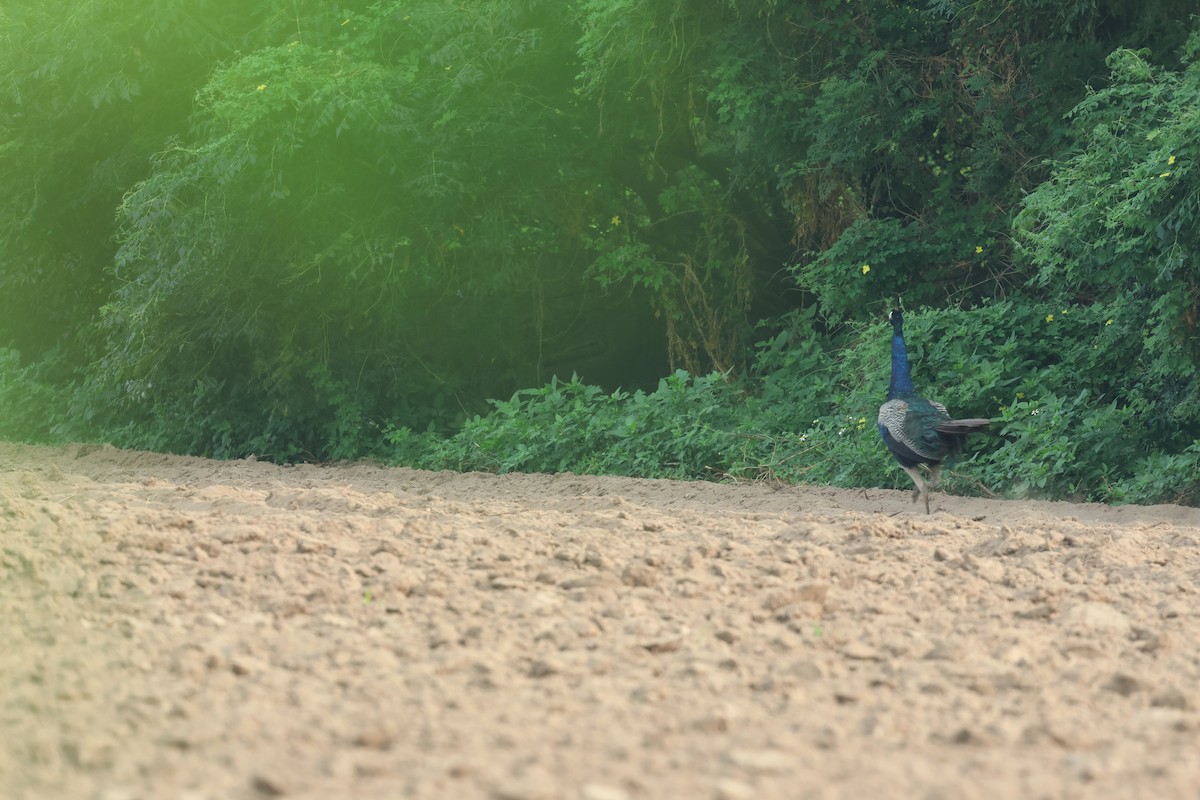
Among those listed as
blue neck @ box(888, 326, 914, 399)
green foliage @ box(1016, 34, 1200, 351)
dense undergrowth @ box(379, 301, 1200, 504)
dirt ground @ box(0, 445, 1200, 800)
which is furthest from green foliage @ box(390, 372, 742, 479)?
dirt ground @ box(0, 445, 1200, 800)

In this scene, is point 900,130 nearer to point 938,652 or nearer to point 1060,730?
point 938,652

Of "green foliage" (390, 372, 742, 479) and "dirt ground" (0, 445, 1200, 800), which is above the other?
"green foliage" (390, 372, 742, 479)

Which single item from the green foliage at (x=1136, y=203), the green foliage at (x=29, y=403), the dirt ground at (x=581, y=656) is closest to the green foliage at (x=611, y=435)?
the green foliage at (x=1136, y=203)

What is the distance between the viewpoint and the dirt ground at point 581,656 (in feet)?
10.8

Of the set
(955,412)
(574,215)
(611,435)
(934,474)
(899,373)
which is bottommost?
(934,474)

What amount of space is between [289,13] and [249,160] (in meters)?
2.37

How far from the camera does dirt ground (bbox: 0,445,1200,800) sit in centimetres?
330

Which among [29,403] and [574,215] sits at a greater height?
[574,215]

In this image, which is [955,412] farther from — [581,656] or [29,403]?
[29,403]

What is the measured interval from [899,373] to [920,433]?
0.62m

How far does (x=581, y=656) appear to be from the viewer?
14.6 feet

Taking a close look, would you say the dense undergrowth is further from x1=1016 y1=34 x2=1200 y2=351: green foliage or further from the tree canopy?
x1=1016 y1=34 x2=1200 y2=351: green foliage

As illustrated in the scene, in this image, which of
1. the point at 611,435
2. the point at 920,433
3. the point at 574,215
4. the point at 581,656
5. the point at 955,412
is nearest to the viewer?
the point at 581,656

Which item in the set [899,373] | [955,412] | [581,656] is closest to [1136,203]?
[899,373]
